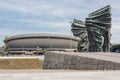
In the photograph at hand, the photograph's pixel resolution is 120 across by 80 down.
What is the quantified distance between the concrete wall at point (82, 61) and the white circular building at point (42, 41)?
419ft

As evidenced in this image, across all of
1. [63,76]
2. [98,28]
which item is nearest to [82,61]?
[63,76]

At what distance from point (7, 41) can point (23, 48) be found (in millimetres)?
16238

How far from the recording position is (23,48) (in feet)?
532

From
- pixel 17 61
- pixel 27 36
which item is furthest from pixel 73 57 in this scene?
pixel 27 36

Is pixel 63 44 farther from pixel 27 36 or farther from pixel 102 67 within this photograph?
pixel 102 67

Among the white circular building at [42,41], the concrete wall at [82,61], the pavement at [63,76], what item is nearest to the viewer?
the pavement at [63,76]

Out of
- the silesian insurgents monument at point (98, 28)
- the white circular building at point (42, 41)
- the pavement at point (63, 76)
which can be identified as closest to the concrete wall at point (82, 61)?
the pavement at point (63, 76)

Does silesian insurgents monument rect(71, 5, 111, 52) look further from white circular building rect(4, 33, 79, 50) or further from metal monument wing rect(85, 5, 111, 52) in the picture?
white circular building rect(4, 33, 79, 50)

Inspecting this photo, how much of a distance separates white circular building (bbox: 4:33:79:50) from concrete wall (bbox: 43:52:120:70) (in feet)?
419

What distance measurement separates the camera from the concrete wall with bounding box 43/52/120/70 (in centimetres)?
1642

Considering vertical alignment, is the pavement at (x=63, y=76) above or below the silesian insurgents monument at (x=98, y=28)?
below

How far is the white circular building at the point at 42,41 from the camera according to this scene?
518 ft

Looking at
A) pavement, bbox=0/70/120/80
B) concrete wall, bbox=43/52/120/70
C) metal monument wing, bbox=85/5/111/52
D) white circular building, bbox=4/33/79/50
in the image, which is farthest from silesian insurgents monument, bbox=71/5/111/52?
pavement, bbox=0/70/120/80

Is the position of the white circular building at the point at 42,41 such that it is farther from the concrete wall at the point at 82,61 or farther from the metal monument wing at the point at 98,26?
the concrete wall at the point at 82,61
